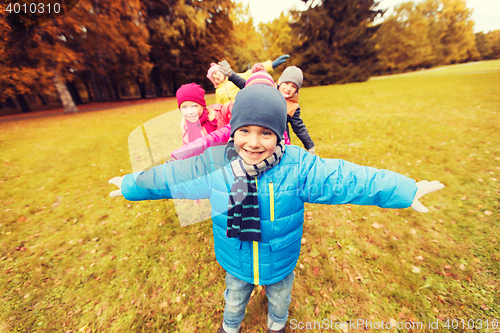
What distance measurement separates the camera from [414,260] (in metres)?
3.39

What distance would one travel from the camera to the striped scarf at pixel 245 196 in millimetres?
1721

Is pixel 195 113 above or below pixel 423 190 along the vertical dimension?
above

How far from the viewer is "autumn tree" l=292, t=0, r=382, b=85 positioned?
33.9 meters

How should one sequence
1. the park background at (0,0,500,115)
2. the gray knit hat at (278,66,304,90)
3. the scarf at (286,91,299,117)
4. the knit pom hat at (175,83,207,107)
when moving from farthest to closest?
the park background at (0,0,500,115), the scarf at (286,91,299,117), the gray knit hat at (278,66,304,90), the knit pom hat at (175,83,207,107)

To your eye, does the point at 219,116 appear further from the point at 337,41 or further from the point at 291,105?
the point at 337,41

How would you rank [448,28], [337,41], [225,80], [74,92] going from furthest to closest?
[448,28], [337,41], [74,92], [225,80]

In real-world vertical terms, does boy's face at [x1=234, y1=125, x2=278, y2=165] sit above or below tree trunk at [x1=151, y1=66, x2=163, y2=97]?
below

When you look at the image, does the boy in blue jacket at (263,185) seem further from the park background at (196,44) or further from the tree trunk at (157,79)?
the tree trunk at (157,79)

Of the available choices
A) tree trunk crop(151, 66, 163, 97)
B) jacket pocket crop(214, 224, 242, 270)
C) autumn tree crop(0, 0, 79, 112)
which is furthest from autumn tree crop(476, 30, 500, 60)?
autumn tree crop(0, 0, 79, 112)

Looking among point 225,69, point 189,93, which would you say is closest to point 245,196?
point 189,93

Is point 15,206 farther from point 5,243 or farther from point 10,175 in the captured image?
point 10,175

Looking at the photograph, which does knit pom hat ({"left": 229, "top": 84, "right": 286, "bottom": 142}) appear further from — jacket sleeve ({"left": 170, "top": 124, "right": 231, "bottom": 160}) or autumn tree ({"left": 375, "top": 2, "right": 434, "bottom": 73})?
autumn tree ({"left": 375, "top": 2, "right": 434, "bottom": 73})

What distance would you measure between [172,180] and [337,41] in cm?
4422

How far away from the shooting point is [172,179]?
6.16 feet
